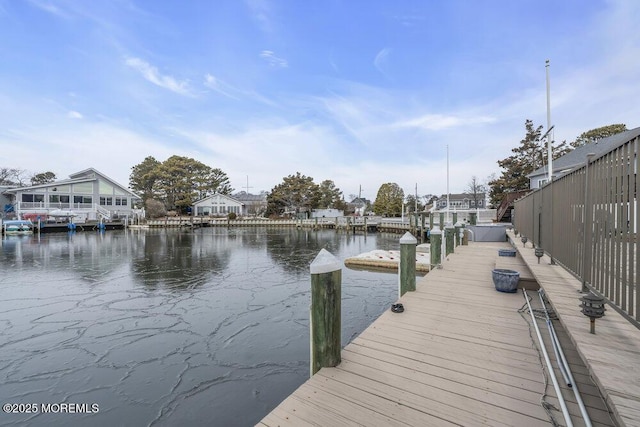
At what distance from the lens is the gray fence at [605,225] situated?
1741 millimetres

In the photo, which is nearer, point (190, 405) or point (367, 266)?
point (190, 405)

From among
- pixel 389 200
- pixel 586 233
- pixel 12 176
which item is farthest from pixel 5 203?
pixel 586 233

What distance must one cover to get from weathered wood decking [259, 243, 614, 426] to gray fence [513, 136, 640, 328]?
2.22 feet

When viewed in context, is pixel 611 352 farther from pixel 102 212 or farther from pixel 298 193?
pixel 102 212

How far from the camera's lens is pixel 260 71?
18.6 metres

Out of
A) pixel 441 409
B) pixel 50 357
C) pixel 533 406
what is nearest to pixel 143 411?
pixel 50 357

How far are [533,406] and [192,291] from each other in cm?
843

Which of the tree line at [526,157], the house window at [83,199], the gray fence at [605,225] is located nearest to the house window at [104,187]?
the house window at [83,199]

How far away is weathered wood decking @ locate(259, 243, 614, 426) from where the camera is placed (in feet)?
5.92

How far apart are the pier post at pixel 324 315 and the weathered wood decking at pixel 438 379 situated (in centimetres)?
11

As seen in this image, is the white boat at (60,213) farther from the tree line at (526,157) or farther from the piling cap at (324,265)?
the tree line at (526,157)

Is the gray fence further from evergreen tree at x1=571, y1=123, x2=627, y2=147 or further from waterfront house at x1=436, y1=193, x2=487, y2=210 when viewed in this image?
waterfront house at x1=436, y1=193, x2=487, y2=210

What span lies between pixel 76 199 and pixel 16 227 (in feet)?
27.2

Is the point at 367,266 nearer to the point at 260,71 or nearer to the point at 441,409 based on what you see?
the point at 441,409
